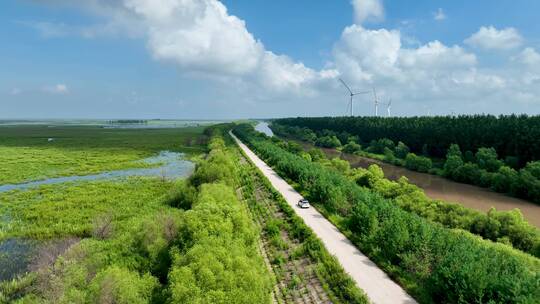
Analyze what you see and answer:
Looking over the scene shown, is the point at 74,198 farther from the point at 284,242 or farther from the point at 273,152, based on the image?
the point at 273,152

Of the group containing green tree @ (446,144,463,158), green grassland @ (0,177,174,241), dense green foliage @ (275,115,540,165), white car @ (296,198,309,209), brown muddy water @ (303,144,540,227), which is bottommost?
brown muddy water @ (303,144,540,227)

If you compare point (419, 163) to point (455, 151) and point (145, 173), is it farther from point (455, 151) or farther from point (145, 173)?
point (145, 173)

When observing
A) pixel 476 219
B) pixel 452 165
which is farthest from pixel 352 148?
pixel 476 219

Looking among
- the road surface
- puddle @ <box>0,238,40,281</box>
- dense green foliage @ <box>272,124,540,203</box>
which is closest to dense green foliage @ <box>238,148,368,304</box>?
the road surface

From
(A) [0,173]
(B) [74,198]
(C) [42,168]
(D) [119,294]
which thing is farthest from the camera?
(C) [42,168]

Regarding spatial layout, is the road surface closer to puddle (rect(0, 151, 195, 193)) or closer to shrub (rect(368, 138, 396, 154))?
puddle (rect(0, 151, 195, 193))

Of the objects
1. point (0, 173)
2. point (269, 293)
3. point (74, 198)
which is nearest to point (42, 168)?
point (0, 173)
